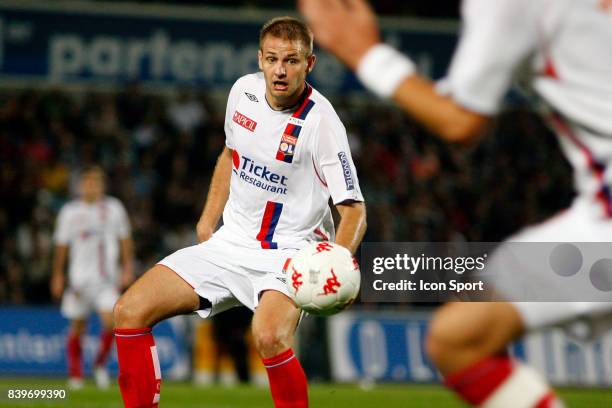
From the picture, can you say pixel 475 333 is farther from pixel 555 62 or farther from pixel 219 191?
pixel 219 191

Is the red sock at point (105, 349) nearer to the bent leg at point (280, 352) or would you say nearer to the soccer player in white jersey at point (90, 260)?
the soccer player in white jersey at point (90, 260)

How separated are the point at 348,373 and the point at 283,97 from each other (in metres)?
9.43

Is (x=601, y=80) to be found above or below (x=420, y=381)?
above

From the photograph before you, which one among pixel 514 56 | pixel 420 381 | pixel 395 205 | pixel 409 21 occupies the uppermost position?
pixel 409 21

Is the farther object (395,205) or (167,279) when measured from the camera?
(395,205)

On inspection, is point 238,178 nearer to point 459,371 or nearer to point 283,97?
point 283,97

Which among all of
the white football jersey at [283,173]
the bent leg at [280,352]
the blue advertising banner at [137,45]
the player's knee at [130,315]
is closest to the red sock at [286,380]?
the bent leg at [280,352]

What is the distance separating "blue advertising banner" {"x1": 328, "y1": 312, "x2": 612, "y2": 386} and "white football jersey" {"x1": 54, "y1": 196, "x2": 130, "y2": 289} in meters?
3.12

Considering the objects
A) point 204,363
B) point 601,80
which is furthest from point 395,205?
point 601,80

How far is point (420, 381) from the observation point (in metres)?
15.5

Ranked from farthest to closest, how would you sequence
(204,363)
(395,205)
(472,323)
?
(395,205), (204,363), (472,323)

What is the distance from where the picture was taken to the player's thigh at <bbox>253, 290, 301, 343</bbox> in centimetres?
574

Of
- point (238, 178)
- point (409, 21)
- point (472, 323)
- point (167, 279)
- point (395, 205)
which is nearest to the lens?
point (472, 323)

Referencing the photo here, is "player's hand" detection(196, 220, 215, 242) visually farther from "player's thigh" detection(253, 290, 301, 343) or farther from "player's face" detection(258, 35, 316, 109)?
"player's face" detection(258, 35, 316, 109)
